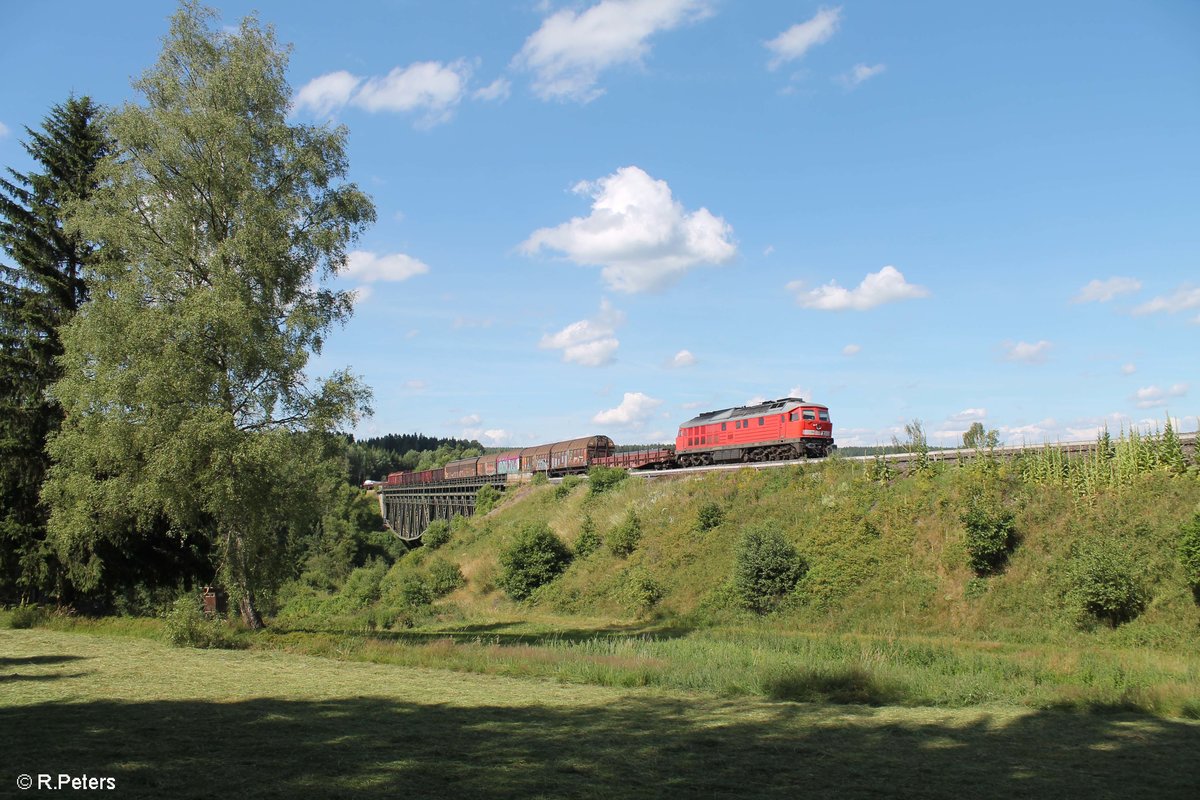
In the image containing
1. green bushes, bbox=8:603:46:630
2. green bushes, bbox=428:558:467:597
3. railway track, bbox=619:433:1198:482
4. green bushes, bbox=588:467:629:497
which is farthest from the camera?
green bushes, bbox=588:467:629:497

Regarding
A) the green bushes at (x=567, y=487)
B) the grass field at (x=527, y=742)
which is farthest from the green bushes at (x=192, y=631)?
the green bushes at (x=567, y=487)

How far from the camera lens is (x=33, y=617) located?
19.6 m

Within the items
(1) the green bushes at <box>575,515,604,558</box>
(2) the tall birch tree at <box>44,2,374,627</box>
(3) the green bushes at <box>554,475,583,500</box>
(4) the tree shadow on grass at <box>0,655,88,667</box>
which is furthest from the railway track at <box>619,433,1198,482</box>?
(4) the tree shadow on grass at <box>0,655,88,667</box>

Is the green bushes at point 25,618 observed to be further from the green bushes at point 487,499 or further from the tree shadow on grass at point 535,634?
the green bushes at point 487,499

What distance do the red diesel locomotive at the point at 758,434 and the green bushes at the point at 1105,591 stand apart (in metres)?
18.5

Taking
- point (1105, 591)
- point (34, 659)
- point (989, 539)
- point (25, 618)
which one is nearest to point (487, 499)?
point (25, 618)

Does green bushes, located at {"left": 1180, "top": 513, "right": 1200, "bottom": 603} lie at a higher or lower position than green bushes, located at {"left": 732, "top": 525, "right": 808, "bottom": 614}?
higher

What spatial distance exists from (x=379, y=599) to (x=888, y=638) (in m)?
34.5

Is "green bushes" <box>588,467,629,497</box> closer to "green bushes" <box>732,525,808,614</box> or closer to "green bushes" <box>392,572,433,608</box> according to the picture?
"green bushes" <box>392,572,433,608</box>

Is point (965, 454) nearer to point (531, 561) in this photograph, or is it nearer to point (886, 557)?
point (886, 557)

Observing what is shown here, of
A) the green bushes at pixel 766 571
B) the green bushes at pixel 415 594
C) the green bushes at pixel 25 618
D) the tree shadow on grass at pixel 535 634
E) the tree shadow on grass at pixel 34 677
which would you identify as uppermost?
the tree shadow on grass at pixel 34 677

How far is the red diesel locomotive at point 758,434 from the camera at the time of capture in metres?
39.4

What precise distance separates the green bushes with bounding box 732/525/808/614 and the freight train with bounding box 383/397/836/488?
11.7 metres

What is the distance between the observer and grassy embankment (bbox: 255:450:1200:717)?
13688mm
